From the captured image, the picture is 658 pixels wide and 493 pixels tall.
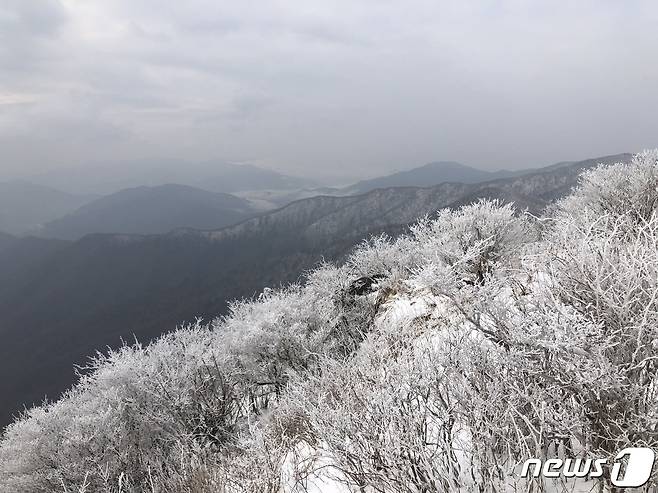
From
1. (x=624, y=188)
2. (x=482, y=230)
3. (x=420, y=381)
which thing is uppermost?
(x=624, y=188)

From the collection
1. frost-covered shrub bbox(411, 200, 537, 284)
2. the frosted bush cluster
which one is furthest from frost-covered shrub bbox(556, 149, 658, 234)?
frost-covered shrub bbox(411, 200, 537, 284)

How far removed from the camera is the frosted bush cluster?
5.30m

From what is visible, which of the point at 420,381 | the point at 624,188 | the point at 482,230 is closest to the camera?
the point at 420,381

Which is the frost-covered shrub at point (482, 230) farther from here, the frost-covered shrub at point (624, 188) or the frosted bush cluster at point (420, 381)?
the frost-covered shrub at point (624, 188)

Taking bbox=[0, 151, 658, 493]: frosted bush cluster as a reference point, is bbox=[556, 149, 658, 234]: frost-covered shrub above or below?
above

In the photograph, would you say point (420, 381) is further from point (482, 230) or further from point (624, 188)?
point (624, 188)

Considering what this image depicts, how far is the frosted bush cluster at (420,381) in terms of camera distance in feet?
17.4

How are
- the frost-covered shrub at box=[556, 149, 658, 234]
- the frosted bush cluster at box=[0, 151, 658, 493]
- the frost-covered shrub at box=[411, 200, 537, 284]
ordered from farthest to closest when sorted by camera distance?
the frost-covered shrub at box=[411, 200, 537, 284] → the frost-covered shrub at box=[556, 149, 658, 234] → the frosted bush cluster at box=[0, 151, 658, 493]

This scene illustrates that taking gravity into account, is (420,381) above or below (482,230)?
below

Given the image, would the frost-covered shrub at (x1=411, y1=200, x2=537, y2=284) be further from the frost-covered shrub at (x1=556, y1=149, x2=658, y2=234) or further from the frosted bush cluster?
the frost-covered shrub at (x1=556, y1=149, x2=658, y2=234)

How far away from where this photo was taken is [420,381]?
22.7 feet

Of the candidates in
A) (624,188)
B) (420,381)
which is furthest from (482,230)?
(420,381)

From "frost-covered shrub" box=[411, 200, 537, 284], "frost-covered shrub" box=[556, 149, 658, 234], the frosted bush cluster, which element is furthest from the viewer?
"frost-covered shrub" box=[411, 200, 537, 284]

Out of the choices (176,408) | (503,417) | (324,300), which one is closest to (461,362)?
(503,417)
